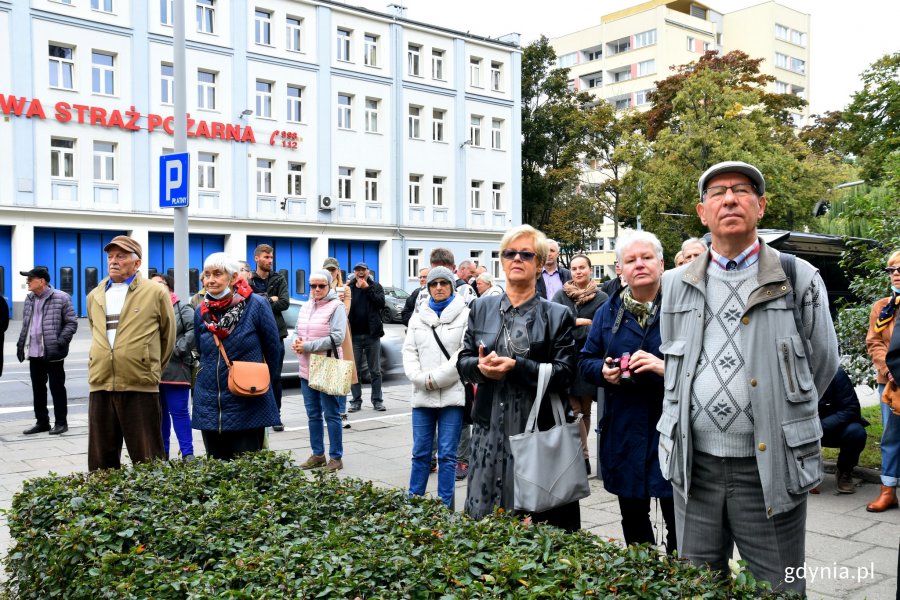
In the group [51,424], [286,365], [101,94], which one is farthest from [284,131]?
[51,424]

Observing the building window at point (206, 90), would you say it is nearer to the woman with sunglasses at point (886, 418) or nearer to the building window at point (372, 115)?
the building window at point (372, 115)

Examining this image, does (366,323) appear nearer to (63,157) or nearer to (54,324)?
(54,324)

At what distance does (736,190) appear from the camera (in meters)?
3.11

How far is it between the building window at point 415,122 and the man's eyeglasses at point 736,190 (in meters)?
40.2

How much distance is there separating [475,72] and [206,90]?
1637cm

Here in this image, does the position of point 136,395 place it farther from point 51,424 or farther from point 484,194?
point 484,194

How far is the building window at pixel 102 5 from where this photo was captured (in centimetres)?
3219

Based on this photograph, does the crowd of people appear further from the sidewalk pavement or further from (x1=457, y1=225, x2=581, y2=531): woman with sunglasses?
the sidewalk pavement

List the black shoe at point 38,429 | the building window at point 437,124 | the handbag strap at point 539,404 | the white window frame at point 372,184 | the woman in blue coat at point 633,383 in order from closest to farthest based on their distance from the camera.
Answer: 1. the woman in blue coat at point 633,383
2. the handbag strap at point 539,404
3. the black shoe at point 38,429
4. the white window frame at point 372,184
5. the building window at point 437,124

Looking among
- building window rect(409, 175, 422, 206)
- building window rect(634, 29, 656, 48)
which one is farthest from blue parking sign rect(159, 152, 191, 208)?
building window rect(634, 29, 656, 48)

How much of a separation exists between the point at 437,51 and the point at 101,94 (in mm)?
18388

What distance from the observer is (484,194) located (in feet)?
150

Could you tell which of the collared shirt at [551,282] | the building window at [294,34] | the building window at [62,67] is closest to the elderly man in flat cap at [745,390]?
the collared shirt at [551,282]

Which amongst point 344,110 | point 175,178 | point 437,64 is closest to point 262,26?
point 344,110
